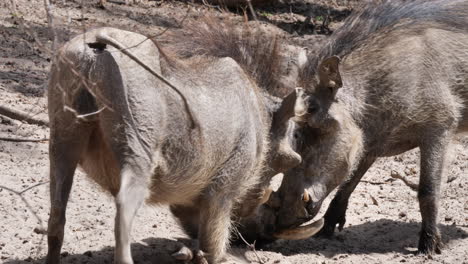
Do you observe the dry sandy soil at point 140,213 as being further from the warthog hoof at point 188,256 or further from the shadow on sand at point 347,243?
the warthog hoof at point 188,256

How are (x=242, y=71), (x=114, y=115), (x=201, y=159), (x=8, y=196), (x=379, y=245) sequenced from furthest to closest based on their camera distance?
(x=379, y=245), (x=8, y=196), (x=242, y=71), (x=201, y=159), (x=114, y=115)

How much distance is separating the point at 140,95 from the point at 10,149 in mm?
2047

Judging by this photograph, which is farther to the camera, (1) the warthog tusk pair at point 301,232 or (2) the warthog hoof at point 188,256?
(1) the warthog tusk pair at point 301,232

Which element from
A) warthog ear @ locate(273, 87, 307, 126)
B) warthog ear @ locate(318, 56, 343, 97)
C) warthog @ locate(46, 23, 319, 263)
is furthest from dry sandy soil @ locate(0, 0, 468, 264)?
warthog ear @ locate(273, 87, 307, 126)

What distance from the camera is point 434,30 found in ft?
16.0

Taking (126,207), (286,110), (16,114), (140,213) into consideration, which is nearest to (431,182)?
(286,110)

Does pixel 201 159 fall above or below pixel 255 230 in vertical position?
above

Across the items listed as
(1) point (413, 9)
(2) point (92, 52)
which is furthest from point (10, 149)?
(1) point (413, 9)

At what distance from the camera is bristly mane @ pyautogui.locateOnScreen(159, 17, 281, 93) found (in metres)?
3.98

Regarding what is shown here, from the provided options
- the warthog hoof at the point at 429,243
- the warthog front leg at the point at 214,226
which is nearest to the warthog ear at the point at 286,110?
the warthog front leg at the point at 214,226

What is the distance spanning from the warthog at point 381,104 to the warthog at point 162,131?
39 cm

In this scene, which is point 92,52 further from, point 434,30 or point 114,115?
point 434,30

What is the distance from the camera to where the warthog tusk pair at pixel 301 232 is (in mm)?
4359

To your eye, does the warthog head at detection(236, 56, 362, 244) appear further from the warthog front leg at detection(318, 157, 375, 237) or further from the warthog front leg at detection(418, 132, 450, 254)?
the warthog front leg at detection(418, 132, 450, 254)
